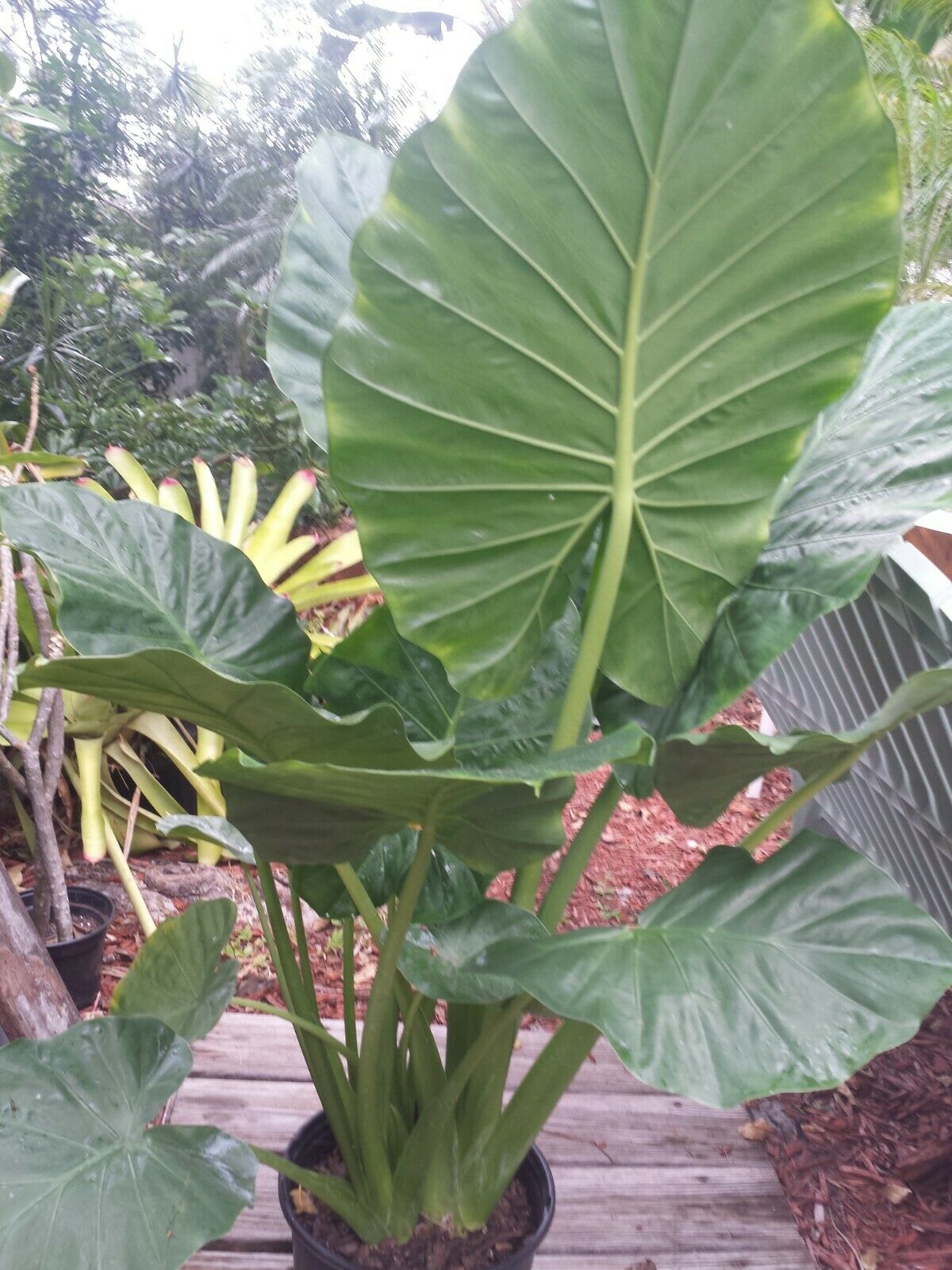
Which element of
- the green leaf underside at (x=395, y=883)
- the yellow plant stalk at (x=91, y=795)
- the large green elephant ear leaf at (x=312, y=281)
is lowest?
the yellow plant stalk at (x=91, y=795)

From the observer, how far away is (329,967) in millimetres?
1597

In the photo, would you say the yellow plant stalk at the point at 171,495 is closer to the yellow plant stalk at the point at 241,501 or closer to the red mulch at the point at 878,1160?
the yellow plant stalk at the point at 241,501

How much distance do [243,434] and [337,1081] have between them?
105 inches

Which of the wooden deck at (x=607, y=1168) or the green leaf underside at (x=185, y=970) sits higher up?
the green leaf underside at (x=185, y=970)

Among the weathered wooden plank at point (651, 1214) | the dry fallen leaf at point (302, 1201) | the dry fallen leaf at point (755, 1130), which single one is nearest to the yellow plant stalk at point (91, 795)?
the weathered wooden plank at point (651, 1214)

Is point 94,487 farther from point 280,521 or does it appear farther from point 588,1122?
point 588,1122

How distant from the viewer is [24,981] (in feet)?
3.08

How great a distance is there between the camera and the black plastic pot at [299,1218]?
2.49ft

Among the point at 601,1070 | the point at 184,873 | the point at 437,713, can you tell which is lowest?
the point at 184,873

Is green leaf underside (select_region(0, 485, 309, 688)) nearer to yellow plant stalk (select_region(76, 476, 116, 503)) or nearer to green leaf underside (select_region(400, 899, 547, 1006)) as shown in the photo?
yellow plant stalk (select_region(76, 476, 116, 503))

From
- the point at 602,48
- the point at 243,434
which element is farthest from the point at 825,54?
the point at 243,434

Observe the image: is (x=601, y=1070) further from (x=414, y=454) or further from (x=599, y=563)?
(x=414, y=454)

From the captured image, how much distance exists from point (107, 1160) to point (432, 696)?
41cm

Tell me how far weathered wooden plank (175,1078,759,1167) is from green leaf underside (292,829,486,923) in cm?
50
